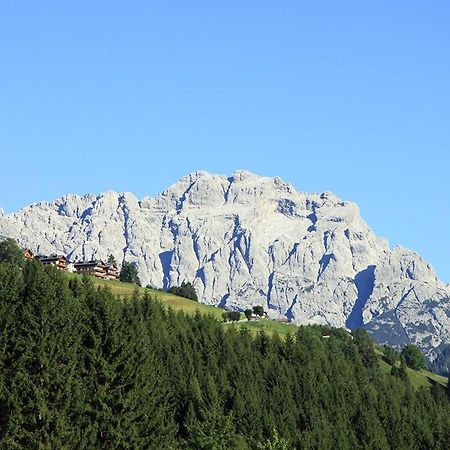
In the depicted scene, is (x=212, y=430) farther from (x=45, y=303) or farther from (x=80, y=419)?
(x=45, y=303)

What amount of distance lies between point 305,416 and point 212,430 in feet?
244

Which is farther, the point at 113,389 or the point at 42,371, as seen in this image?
the point at 113,389

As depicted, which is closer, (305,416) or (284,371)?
(305,416)

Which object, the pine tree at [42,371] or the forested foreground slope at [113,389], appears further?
the forested foreground slope at [113,389]

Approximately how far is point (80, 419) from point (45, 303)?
1068cm

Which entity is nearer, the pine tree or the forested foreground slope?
the pine tree

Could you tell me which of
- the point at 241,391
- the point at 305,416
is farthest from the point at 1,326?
the point at 305,416

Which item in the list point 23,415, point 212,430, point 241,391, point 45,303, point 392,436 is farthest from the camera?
point 392,436

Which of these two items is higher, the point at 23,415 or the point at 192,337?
the point at 192,337

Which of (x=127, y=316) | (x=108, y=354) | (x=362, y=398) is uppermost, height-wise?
(x=362, y=398)

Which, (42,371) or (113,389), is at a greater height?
(113,389)

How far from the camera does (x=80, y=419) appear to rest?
82.8 metres

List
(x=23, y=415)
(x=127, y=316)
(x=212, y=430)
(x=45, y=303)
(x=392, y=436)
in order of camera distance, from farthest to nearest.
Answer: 1. (x=392, y=436)
2. (x=127, y=316)
3. (x=45, y=303)
4. (x=23, y=415)
5. (x=212, y=430)

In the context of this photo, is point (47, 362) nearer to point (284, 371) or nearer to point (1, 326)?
point (1, 326)
